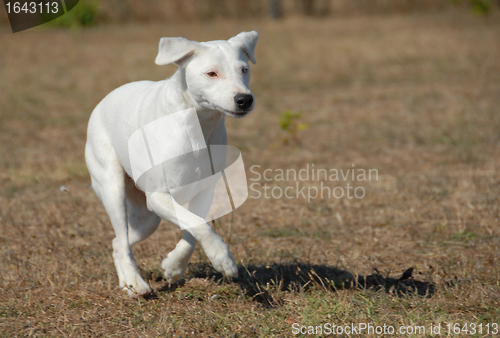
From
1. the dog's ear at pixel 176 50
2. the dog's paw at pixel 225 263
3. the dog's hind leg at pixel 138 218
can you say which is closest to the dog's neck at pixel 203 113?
the dog's ear at pixel 176 50

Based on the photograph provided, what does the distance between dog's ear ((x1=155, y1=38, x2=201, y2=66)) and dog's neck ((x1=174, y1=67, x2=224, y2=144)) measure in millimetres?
140

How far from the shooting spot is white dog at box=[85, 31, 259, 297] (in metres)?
3.24

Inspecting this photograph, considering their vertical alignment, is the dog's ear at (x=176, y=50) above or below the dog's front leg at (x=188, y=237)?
above

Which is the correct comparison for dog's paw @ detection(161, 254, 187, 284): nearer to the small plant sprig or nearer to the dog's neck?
the dog's neck

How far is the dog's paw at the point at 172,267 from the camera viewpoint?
11.7 feet

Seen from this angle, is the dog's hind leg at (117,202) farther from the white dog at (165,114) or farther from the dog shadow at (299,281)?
the dog shadow at (299,281)

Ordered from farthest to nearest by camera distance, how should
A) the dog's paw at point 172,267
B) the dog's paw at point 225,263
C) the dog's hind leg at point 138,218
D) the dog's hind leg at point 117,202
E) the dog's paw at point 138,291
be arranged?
1. the dog's hind leg at point 138,218
2. the dog's hind leg at point 117,202
3. the dog's paw at point 138,291
4. the dog's paw at point 172,267
5. the dog's paw at point 225,263

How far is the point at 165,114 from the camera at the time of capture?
11.4ft

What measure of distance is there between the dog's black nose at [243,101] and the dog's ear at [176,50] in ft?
1.45

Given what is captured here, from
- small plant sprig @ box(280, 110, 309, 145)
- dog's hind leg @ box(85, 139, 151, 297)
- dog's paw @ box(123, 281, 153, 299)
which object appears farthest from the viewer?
small plant sprig @ box(280, 110, 309, 145)

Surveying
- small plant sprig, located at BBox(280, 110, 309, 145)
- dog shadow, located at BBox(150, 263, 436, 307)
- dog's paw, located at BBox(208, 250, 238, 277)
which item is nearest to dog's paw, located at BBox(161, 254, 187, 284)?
dog shadow, located at BBox(150, 263, 436, 307)

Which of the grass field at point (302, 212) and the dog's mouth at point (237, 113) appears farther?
the grass field at point (302, 212)

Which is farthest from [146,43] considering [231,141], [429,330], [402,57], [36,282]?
[429,330]

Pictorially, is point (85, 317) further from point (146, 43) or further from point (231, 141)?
point (146, 43)
